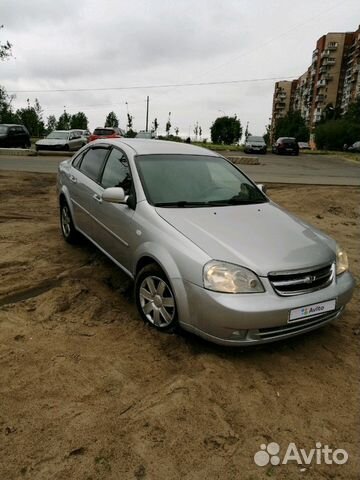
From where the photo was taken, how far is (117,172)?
443 centimetres

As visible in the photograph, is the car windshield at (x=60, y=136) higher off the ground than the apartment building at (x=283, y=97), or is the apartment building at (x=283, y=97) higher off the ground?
the apartment building at (x=283, y=97)

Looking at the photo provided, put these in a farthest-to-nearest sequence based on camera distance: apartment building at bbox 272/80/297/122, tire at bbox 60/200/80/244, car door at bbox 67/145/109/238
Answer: apartment building at bbox 272/80/297/122, tire at bbox 60/200/80/244, car door at bbox 67/145/109/238

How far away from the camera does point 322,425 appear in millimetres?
2562

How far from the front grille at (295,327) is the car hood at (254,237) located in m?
0.42

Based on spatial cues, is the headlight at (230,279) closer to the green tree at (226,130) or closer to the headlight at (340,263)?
the headlight at (340,263)

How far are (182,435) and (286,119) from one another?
9157 centimetres

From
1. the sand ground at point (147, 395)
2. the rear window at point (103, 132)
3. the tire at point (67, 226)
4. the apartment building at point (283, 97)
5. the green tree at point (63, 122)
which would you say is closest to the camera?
the sand ground at point (147, 395)

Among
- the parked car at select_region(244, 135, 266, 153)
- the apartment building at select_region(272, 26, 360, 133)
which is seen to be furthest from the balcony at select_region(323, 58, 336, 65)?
the parked car at select_region(244, 135, 266, 153)

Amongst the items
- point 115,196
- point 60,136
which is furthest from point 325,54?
point 115,196

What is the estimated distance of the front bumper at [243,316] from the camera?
288 cm

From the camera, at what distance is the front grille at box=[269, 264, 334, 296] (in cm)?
301

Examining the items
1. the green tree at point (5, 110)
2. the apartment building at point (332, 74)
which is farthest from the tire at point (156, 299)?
the apartment building at point (332, 74)

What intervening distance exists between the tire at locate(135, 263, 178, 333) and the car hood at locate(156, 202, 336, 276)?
44 centimetres

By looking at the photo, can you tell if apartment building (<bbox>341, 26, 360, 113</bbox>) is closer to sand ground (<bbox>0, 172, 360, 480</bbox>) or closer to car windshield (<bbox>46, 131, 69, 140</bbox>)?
car windshield (<bbox>46, 131, 69, 140</bbox>)
